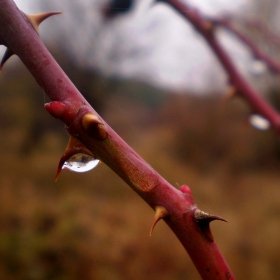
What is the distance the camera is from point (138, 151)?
2.89 m

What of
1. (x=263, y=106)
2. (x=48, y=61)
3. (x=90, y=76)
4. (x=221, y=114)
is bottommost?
(x=221, y=114)

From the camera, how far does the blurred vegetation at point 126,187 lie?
7.20ft

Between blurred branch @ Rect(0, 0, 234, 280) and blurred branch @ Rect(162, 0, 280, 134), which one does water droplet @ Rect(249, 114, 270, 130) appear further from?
blurred branch @ Rect(0, 0, 234, 280)

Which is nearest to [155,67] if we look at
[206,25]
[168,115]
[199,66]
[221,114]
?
[199,66]

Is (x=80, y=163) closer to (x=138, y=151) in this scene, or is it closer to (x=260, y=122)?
(x=260, y=122)

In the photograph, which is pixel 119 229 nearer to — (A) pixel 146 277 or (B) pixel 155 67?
(A) pixel 146 277

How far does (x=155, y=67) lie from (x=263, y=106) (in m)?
1.58

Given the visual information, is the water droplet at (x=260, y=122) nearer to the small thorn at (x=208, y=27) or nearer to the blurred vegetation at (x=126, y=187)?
the small thorn at (x=208, y=27)

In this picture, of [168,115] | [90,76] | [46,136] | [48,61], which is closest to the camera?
[48,61]

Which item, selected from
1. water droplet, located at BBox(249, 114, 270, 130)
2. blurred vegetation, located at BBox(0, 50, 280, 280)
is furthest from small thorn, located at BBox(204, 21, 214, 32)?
blurred vegetation, located at BBox(0, 50, 280, 280)

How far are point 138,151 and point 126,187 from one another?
1.20 feet

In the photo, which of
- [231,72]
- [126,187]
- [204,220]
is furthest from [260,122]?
[126,187]

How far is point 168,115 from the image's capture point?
348 centimetres

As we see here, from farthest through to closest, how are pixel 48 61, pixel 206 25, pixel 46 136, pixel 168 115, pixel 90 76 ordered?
pixel 168 115
pixel 46 136
pixel 90 76
pixel 206 25
pixel 48 61
